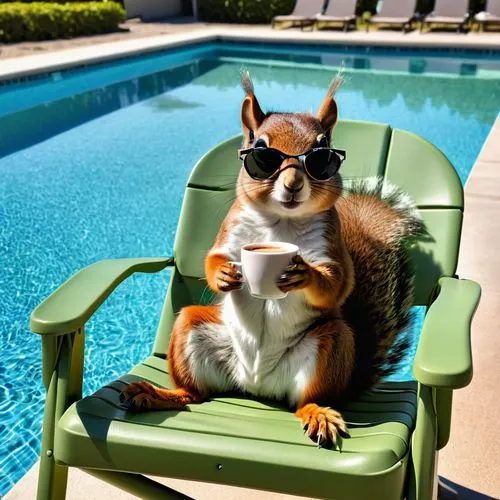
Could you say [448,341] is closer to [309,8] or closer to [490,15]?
[490,15]

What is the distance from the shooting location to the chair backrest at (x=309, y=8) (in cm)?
1614

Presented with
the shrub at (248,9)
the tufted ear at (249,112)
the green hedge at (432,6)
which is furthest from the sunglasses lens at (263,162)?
the shrub at (248,9)

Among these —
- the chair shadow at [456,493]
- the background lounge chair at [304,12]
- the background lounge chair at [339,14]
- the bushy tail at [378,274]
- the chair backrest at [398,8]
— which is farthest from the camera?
the background lounge chair at [304,12]

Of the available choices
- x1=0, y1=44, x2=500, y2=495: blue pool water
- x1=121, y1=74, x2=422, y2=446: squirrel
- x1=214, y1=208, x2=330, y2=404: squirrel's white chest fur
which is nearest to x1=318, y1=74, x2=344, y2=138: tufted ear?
x1=121, y1=74, x2=422, y2=446: squirrel

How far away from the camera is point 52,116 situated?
29.8 ft

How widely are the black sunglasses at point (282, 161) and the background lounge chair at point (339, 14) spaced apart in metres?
14.4

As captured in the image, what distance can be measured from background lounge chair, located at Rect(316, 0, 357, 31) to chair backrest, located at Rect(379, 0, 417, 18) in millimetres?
679

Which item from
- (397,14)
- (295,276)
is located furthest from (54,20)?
(295,276)

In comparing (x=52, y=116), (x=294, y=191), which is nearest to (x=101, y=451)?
(x=294, y=191)

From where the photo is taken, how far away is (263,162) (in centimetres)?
171

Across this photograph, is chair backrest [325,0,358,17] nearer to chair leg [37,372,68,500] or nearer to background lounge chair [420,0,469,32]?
background lounge chair [420,0,469,32]

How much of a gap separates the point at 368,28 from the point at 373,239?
14439 mm

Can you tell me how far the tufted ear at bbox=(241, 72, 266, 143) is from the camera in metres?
1.81

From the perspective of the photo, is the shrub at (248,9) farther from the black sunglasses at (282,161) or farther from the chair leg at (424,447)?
the chair leg at (424,447)
